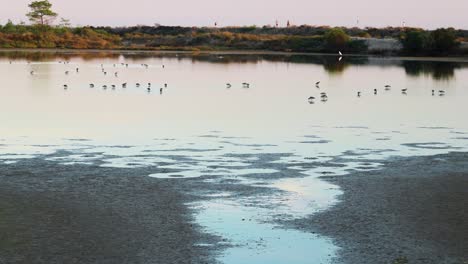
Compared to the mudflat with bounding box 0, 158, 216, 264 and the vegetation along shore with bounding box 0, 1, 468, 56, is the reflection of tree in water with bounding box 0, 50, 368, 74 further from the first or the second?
the mudflat with bounding box 0, 158, 216, 264

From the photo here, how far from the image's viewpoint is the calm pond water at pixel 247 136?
625 inches

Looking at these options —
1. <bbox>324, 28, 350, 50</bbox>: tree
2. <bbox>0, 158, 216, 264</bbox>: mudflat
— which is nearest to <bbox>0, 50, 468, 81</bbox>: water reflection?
<bbox>324, 28, 350, 50</bbox>: tree

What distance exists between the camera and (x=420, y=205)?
16.9 metres

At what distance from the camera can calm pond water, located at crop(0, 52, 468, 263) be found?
625 inches

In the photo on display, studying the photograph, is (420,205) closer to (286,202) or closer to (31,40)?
(286,202)

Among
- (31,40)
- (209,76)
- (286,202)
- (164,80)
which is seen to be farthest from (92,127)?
(31,40)

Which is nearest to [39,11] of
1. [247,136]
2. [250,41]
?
[250,41]

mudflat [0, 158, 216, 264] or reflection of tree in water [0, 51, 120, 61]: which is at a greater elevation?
mudflat [0, 158, 216, 264]

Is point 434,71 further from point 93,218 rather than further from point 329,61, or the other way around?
point 93,218

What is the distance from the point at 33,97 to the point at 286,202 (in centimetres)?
3025

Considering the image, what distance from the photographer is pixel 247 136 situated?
28359 millimetres

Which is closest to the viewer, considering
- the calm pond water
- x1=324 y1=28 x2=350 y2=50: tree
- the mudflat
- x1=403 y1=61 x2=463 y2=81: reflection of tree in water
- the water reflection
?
the mudflat

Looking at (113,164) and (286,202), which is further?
(113,164)

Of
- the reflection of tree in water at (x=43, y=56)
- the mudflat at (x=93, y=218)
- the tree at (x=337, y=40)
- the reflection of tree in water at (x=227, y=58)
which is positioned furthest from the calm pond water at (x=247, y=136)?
the tree at (x=337, y=40)
